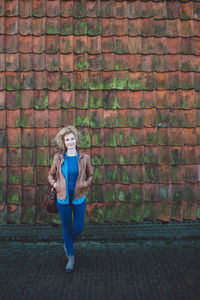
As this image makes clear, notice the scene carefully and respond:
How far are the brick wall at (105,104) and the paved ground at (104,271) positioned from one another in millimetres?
543

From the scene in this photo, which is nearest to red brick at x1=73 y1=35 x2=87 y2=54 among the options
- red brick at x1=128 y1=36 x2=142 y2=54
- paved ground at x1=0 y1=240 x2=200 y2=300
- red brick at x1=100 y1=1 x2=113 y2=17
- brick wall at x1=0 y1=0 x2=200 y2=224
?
brick wall at x1=0 y1=0 x2=200 y2=224

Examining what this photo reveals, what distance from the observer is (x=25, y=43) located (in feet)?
16.9

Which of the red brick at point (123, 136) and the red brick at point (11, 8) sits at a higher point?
the red brick at point (11, 8)

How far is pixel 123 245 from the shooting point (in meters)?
4.95

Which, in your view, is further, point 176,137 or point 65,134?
point 176,137

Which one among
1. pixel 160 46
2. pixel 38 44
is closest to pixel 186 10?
pixel 160 46

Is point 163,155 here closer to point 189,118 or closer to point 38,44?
point 189,118

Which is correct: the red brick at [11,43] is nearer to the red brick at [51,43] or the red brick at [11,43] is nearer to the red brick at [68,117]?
the red brick at [51,43]

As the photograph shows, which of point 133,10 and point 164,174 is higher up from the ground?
point 133,10

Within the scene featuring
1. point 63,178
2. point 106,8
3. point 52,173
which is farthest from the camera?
point 106,8

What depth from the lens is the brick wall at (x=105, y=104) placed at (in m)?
5.12

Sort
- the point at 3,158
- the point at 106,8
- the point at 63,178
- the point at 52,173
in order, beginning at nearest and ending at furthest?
the point at 63,178 < the point at 52,173 < the point at 3,158 < the point at 106,8

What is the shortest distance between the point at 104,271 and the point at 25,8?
183 inches

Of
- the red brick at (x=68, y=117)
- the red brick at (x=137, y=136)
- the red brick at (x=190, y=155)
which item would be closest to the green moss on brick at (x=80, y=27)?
the red brick at (x=68, y=117)
